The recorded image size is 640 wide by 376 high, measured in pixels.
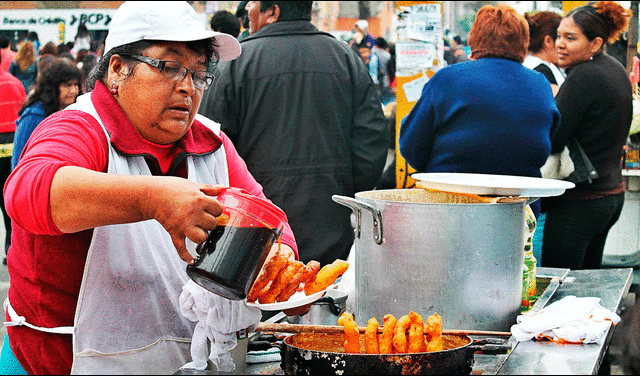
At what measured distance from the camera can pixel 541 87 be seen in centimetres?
361

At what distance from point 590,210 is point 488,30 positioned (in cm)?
148

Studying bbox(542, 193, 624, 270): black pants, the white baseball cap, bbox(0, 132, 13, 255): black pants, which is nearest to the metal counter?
the white baseball cap

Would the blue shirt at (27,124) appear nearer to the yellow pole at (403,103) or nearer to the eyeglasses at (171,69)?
the yellow pole at (403,103)

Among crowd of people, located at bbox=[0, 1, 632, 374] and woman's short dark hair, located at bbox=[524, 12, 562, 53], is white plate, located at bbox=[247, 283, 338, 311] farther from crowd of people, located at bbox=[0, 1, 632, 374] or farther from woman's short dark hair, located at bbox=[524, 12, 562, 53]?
woman's short dark hair, located at bbox=[524, 12, 562, 53]

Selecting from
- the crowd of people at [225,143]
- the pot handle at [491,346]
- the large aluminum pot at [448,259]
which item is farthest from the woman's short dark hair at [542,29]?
the pot handle at [491,346]

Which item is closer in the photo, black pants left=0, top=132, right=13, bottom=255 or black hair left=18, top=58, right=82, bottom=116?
black hair left=18, top=58, right=82, bottom=116

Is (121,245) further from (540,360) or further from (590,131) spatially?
(590,131)

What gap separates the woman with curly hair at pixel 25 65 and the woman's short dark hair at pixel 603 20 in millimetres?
9054

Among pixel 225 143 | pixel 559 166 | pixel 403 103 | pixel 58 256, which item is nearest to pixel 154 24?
pixel 225 143

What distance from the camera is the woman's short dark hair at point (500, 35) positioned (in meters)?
3.60

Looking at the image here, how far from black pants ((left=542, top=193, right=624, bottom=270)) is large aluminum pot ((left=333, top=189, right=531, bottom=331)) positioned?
2.32 metres

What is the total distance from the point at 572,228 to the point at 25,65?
31.5 ft

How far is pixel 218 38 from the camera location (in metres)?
2.02

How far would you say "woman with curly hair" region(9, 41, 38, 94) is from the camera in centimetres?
1121
